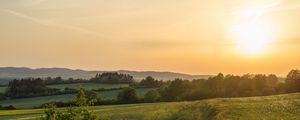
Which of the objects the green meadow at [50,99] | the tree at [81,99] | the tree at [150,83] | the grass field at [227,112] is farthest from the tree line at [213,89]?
the tree at [81,99]

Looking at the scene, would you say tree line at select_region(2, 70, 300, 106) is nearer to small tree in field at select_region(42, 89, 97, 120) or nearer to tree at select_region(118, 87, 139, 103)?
tree at select_region(118, 87, 139, 103)

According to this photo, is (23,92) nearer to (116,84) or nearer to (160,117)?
(116,84)

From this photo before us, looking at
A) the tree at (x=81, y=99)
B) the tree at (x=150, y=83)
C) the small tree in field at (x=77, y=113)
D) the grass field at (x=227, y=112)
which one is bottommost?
the grass field at (x=227, y=112)

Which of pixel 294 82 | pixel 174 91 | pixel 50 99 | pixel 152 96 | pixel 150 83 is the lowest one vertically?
pixel 50 99

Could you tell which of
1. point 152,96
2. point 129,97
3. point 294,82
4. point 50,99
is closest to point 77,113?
point 294,82

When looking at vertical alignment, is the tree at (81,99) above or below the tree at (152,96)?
above

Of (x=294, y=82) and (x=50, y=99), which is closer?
(x=294, y=82)

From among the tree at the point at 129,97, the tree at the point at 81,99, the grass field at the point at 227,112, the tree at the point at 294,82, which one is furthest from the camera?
the tree at the point at 129,97

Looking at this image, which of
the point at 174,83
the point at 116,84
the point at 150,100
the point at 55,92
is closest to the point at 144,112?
the point at 150,100

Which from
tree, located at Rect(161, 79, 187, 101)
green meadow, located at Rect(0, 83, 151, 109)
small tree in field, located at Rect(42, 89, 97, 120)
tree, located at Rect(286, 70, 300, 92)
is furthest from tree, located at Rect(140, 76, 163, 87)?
small tree in field, located at Rect(42, 89, 97, 120)

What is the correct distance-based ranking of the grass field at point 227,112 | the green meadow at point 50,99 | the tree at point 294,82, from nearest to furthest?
the grass field at point 227,112 < the tree at point 294,82 < the green meadow at point 50,99

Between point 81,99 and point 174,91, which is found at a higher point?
point 81,99

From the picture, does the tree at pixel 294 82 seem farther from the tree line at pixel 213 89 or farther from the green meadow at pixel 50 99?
the green meadow at pixel 50 99

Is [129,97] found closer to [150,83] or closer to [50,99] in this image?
[50,99]
